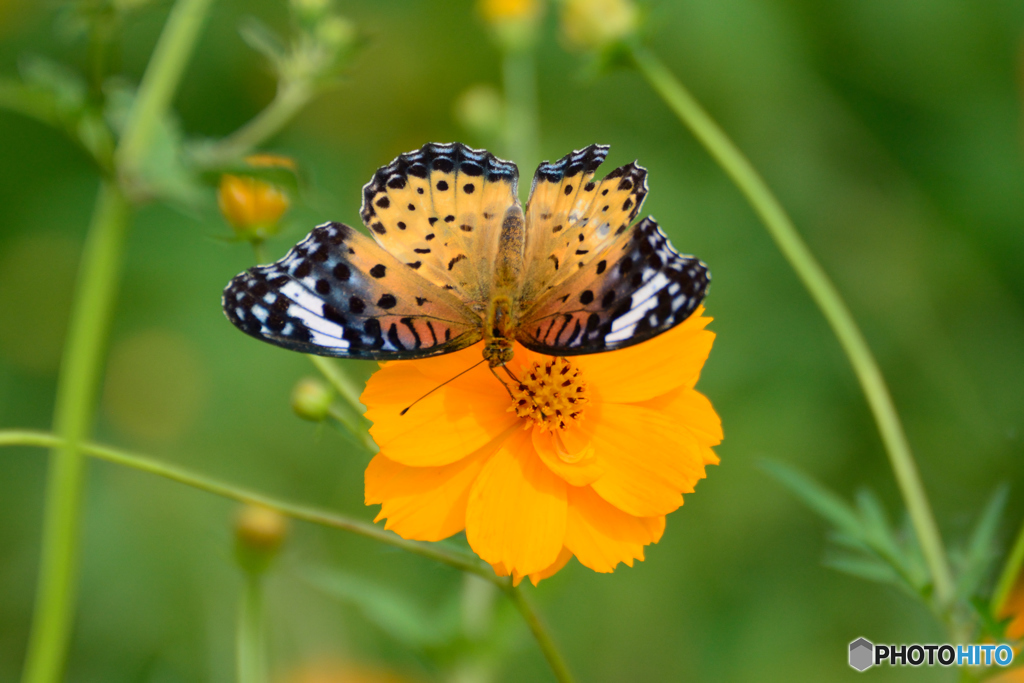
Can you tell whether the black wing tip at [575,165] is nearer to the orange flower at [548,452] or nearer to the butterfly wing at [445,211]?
the butterfly wing at [445,211]

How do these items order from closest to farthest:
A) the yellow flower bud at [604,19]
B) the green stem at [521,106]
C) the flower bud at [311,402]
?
the flower bud at [311,402] < the yellow flower bud at [604,19] < the green stem at [521,106]

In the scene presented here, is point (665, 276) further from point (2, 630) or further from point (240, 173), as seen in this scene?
point (2, 630)

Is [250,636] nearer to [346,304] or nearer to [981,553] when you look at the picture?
[346,304]

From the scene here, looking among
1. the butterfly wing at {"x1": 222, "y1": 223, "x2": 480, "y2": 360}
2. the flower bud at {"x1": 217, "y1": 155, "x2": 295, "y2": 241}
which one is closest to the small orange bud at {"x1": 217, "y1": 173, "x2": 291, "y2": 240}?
the flower bud at {"x1": 217, "y1": 155, "x2": 295, "y2": 241}

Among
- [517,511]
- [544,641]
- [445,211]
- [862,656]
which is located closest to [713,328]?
[862,656]

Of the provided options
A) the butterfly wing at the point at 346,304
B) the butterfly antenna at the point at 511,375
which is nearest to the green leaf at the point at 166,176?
the butterfly wing at the point at 346,304

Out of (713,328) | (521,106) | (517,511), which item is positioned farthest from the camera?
(713,328)
